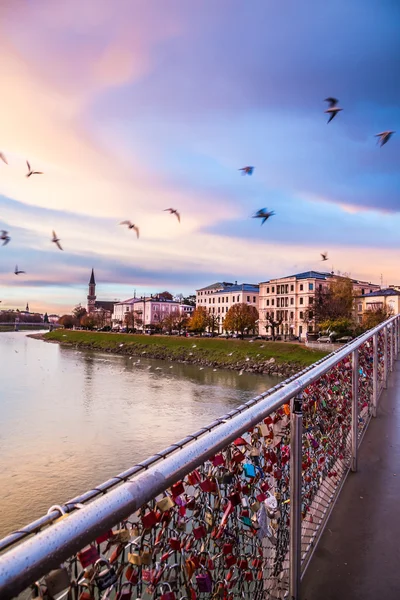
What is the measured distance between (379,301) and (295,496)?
69.0 meters

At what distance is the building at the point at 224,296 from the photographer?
3433 inches

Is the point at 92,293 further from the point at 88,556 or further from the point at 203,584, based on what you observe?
the point at 88,556

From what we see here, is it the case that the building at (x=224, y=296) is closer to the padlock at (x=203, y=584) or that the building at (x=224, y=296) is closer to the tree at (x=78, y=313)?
the tree at (x=78, y=313)

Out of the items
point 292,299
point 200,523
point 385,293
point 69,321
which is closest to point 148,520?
point 200,523

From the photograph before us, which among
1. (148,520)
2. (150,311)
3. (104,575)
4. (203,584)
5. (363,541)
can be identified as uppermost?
(150,311)

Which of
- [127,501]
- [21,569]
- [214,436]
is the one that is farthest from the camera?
[214,436]

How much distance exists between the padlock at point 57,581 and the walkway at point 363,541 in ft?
5.75

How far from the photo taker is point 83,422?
17906 mm

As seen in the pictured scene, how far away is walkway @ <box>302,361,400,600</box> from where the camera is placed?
92.5 inches

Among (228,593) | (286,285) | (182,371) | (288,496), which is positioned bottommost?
(182,371)

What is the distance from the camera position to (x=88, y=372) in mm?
36250

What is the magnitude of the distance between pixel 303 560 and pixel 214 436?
1.63 metres

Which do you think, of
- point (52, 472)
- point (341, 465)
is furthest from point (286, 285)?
point (341, 465)

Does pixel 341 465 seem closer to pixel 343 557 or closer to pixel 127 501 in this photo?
pixel 343 557
